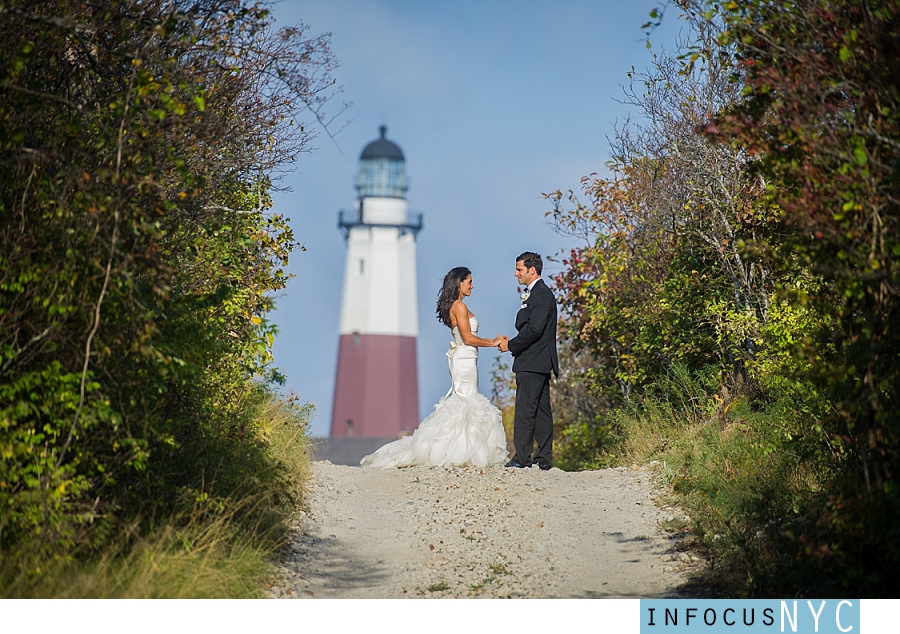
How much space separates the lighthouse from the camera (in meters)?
42.2

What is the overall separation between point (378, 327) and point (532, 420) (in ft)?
96.6

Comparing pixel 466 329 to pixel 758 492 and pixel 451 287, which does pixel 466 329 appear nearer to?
pixel 451 287

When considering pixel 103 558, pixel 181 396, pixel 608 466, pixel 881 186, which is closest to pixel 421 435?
pixel 608 466

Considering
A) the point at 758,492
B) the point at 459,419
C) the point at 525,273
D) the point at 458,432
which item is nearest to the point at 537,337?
the point at 525,273

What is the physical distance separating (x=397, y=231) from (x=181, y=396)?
34888 millimetres

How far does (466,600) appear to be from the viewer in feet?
23.4

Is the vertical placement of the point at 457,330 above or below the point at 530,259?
below

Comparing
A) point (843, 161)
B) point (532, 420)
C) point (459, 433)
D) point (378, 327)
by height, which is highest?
point (378, 327)

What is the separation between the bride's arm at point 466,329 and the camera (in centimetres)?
1357

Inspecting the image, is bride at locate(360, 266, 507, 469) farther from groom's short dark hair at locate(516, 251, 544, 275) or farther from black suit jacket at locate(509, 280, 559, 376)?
groom's short dark hair at locate(516, 251, 544, 275)

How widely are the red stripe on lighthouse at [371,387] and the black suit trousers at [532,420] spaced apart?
29.2 meters

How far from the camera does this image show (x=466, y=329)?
13648 millimetres

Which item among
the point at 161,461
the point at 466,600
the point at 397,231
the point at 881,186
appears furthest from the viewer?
the point at 397,231

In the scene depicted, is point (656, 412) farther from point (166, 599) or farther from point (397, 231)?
point (397, 231)
